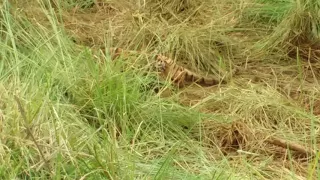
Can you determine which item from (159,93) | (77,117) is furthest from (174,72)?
(77,117)

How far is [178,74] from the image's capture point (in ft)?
9.72

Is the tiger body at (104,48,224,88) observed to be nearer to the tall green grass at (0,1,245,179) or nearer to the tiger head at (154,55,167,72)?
the tiger head at (154,55,167,72)

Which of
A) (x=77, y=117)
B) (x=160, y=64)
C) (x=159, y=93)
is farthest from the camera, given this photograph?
(x=160, y=64)

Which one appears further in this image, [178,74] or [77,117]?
[178,74]

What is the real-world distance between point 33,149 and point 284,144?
962 millimetres

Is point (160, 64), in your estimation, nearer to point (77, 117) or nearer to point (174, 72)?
point (174, 72)

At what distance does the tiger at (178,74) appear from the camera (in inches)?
116

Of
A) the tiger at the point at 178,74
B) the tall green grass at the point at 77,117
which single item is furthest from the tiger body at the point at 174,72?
the tall green grass at the point at 77,117

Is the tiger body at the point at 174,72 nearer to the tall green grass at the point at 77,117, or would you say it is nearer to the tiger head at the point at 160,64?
the tiger head at the point at 160,64

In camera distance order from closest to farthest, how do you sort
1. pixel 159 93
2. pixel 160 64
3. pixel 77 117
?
pixel 77 117, pixel 159 93, pixel 160 64

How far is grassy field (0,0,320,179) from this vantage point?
6.73 ft

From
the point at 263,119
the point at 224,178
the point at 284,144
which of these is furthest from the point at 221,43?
the point at 224,178

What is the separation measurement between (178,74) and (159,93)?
0.28 m

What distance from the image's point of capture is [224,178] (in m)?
2.10
